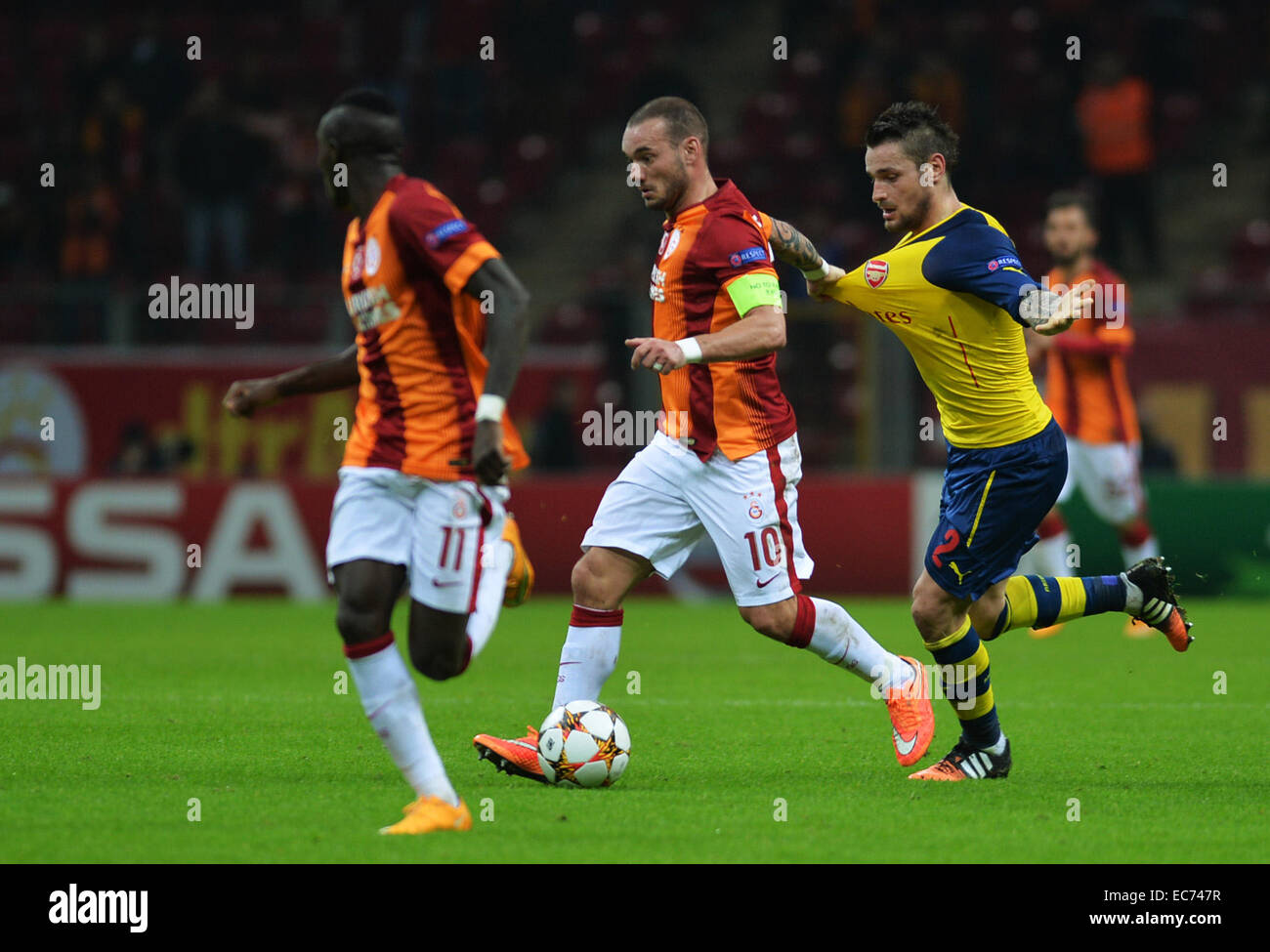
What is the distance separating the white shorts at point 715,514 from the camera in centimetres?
648

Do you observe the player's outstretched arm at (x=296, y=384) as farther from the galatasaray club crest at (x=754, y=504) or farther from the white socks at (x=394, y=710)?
the galatasaray club crest at (x=754, y=504)

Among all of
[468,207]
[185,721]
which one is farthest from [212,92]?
[185,721]

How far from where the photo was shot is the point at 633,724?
7812 millimetres

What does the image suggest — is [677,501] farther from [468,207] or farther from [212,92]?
[468,207]

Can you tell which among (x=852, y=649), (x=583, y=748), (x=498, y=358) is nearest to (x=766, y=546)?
(x=852, y=649)

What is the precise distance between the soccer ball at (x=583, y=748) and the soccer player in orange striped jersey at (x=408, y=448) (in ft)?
2.64

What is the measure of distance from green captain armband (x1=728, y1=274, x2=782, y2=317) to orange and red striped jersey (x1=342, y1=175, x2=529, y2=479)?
3.81ft

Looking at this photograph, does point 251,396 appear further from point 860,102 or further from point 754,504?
point 860,102

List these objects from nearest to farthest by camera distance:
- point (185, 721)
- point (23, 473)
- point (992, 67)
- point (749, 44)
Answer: point (185, 721), point (23, 473), point (992, 67), point (749, 44)

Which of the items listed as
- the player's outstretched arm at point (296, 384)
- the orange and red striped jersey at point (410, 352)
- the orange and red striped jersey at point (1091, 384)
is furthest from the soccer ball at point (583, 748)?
the orange and red striped jersey at point (1091, 384)

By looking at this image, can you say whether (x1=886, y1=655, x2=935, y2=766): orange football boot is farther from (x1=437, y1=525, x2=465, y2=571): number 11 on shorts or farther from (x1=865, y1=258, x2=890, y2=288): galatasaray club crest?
(x1=437, y1=525, x2=465, y2=571): number 11 on shorts

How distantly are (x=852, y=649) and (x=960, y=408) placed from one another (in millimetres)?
989

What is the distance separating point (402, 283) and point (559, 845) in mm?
1694

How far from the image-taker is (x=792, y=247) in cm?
665
